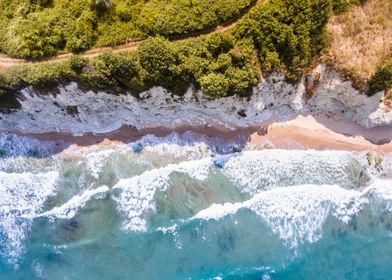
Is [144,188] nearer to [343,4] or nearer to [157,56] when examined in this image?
[157,56]

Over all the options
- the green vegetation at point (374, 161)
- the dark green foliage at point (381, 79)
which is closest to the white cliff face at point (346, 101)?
the dark green foliage at point (381, 79)

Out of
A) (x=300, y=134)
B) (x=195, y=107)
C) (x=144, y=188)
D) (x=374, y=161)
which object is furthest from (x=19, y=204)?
(x=374, y=161)

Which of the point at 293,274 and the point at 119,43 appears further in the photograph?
the point at 293,274

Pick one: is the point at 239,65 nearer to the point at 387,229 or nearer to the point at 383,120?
the point at 383,120

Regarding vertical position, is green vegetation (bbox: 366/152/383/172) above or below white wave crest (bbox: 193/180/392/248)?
above

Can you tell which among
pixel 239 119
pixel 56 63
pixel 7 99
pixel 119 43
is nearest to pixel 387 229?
pixel 239 119

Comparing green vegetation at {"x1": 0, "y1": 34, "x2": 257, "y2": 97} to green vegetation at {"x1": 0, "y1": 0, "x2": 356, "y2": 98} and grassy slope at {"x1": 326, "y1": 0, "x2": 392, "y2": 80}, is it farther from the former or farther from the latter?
grassy slope at {"x1": 326, "y1": 0, "x2": 392, "y2": 80}

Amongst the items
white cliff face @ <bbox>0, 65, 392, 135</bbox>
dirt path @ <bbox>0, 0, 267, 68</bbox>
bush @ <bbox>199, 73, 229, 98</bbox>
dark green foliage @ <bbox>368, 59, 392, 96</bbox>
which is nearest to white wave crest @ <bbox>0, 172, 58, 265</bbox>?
white cliff face @ <bbox>0, 65, 392, 135</bbox>
